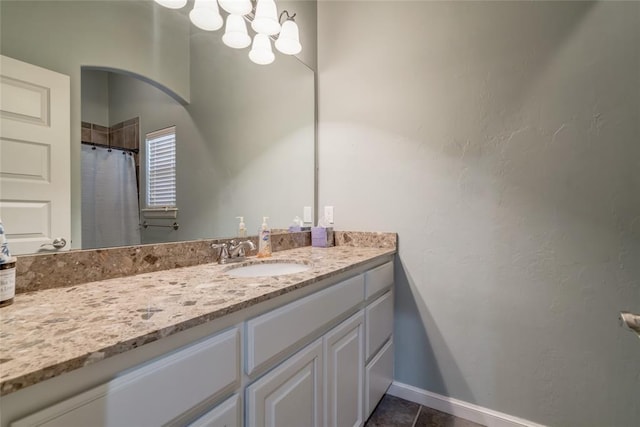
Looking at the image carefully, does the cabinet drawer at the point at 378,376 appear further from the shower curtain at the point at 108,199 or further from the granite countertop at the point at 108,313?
the shower curtain at the point at 108,199

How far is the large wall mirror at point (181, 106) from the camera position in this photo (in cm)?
89

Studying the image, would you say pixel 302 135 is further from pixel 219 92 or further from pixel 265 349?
pixel 265 349

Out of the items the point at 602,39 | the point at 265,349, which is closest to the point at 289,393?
the point at 265,349

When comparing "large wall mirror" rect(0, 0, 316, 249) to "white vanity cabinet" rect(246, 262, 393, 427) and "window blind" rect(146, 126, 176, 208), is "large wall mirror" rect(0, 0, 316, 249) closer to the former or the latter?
"window blind" rect(146, 126, 176, 208)

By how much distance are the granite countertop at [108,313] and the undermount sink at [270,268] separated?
249 mm

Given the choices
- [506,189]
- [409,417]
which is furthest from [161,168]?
[409,417]

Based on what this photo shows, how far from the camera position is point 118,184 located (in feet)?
3.33

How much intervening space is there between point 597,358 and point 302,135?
1894 mm

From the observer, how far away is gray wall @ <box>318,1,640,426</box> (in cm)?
123

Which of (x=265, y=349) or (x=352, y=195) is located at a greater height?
(x=352, y=195)

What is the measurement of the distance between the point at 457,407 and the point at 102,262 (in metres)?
1.77

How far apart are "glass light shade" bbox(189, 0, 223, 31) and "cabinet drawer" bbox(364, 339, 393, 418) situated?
5.77 feet

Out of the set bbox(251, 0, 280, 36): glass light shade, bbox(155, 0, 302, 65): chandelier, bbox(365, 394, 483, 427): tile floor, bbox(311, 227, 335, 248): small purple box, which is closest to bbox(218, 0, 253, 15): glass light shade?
bbox(155, 0, 302, 65): chandelier

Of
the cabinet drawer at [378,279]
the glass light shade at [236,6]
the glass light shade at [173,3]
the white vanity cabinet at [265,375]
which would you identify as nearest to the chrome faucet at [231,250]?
the white vanity cabinet at [265,375]
